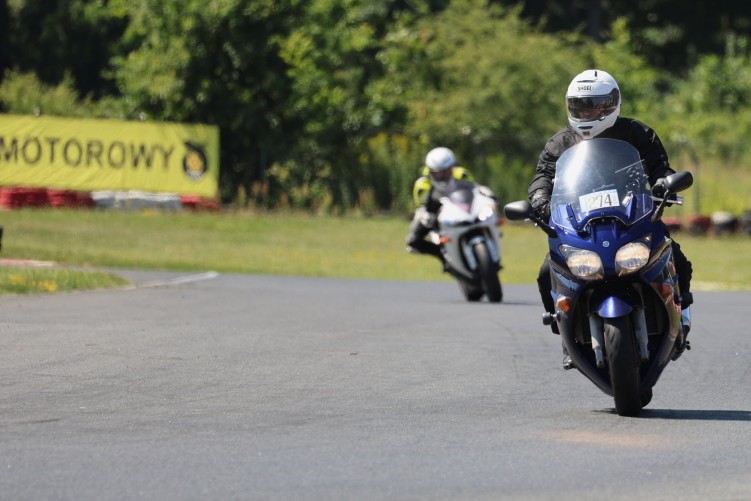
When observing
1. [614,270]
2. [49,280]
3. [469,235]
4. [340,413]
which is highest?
[614,270]

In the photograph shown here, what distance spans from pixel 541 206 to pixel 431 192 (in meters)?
10.5

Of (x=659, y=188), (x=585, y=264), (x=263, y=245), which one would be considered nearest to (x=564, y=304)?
(x=585, y=264)

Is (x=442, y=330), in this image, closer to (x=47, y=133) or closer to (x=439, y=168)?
(x=439, y=168)

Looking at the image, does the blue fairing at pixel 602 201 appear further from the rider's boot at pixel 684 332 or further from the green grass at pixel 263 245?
the green grass at pixel 263 245

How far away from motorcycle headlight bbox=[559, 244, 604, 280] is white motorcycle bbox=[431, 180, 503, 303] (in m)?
10.1

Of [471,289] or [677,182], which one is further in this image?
[471,289]

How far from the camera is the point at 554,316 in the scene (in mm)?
9648

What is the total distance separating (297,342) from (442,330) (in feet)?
→ 6.52

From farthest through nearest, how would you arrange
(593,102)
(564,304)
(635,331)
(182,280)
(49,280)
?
(182,280)
(49,280)
(593,102)
(564,304)
(635,331)

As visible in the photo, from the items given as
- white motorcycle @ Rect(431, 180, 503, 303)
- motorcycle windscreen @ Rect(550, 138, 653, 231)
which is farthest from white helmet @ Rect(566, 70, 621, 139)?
white motorcycle @ Rect(431, 180, 503, 303)

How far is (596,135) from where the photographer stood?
32.1 feet

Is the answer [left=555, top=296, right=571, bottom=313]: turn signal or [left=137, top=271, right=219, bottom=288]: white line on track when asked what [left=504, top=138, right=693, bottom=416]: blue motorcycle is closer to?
[left=555, top=296, right=571, bottom=313]: turn signal

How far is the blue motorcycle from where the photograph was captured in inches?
354

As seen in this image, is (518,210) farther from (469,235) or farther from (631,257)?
(469,235)
